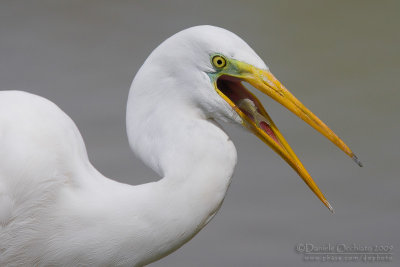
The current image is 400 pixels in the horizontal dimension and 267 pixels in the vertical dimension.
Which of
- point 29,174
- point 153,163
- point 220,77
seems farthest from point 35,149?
point 220,77

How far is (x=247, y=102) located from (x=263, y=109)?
40 millimetres

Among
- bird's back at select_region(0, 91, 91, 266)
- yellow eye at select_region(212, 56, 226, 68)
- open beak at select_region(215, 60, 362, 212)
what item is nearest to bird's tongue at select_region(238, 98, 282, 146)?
open beak at select_region(215, 60, 362, 212)

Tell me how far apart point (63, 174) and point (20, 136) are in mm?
137

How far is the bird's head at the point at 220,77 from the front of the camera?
149 cm

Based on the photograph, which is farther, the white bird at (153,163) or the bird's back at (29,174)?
the bird's back at (29,174)

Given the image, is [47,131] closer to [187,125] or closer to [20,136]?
[20,136]

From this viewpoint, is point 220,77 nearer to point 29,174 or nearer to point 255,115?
point 255,115

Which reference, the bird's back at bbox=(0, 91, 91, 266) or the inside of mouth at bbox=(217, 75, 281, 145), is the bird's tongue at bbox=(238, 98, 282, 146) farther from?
the bird's back at bbox=(0, 91, 91, 266)

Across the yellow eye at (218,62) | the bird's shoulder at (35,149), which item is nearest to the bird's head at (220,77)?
the yellow eye at (218,62)

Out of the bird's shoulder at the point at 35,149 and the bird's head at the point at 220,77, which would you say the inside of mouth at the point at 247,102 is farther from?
the bird's shoulder at the point at 35,149

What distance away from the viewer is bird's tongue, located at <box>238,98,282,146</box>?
1536 millimetres

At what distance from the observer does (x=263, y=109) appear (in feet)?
5.07

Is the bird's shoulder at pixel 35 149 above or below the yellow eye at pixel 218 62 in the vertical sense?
above

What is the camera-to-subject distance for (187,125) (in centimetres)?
150
